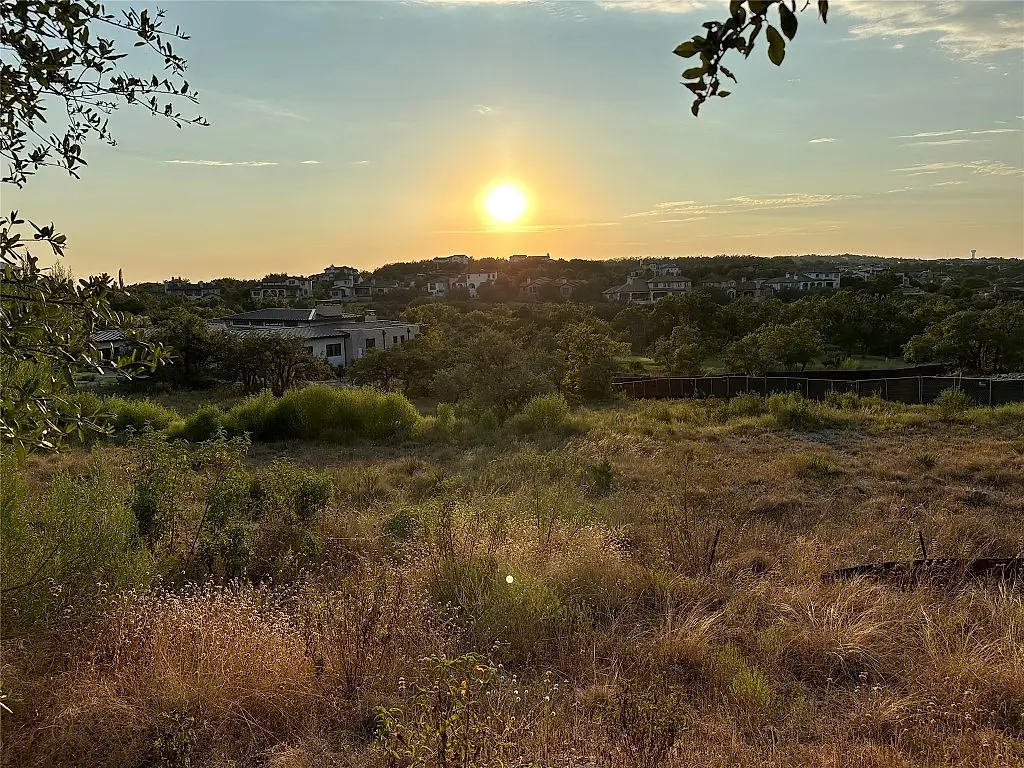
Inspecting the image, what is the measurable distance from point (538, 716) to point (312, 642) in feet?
4.19

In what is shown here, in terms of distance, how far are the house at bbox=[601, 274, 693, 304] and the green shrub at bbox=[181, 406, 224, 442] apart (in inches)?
2195

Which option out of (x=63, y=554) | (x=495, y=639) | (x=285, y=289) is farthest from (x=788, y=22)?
(x=285, y=289)

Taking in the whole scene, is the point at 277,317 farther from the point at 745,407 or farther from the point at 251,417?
the point at 745,407

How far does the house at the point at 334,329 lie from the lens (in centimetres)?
3522

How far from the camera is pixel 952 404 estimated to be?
50.3ft

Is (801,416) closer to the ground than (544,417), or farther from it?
closer to the ground

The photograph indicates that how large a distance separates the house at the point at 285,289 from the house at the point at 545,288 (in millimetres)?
24464

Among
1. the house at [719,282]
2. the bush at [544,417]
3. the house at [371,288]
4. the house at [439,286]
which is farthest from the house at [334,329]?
the house at [371,288]

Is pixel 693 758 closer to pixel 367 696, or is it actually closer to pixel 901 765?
pixel 901 765

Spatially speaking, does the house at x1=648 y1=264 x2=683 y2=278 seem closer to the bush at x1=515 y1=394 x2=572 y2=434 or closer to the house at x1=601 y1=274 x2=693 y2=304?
the house at x1=601 y1=274 x2=693 y2=304

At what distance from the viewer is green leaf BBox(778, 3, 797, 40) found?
961mm

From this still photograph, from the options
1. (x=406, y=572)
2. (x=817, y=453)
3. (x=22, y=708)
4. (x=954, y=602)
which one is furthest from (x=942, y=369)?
(x=22, y=708)

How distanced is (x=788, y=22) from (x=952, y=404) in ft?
56.2

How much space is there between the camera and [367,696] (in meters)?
3.30
